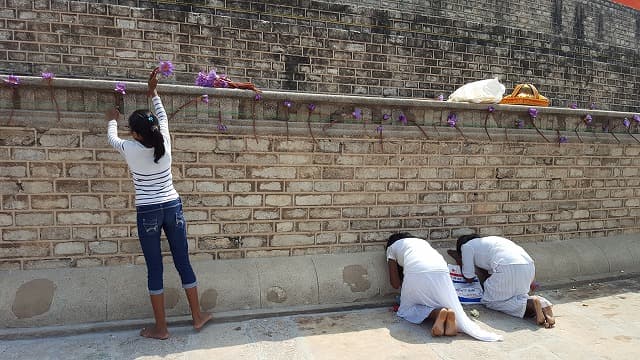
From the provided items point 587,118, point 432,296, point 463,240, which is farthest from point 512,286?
point 587,118

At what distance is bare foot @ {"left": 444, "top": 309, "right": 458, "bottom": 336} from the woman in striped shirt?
2.21 m

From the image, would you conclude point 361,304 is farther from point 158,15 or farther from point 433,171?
point 158,15

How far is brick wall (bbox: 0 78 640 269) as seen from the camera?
12.9 ft

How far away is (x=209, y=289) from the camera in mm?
4188

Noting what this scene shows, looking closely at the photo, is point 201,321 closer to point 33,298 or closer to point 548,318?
point 33,298

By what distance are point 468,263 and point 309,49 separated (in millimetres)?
4418

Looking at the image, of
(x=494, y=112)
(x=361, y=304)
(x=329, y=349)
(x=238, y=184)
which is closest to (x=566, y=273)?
(x=494, y=112)

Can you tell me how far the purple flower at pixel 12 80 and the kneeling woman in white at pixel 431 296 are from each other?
3.78 m

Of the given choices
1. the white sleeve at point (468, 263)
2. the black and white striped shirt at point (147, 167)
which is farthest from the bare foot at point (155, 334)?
the white sleeve at point (468, 263)

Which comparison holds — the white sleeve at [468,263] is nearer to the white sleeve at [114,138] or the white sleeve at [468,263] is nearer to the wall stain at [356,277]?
the wall stain at [356,277]

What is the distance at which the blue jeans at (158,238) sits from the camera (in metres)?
3.62

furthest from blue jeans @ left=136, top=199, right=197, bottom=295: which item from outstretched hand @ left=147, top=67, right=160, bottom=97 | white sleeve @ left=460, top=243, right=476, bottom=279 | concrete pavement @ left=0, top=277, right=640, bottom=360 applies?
white sleeve @ left=460, top=243, right=476, bottom=279

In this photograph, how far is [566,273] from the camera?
18.7 ft

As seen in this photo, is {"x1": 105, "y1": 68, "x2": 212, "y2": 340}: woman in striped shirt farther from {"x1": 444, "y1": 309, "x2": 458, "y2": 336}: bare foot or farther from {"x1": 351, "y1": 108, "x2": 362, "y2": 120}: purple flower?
{"x1": 444, "y1": 309, "x2": 458, "y2": 336}: bare foot
